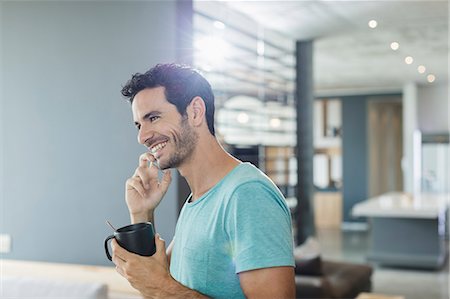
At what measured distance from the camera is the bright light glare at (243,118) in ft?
12.8

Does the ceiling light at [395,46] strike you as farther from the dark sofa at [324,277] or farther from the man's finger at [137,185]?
the man's finger at [137,185]

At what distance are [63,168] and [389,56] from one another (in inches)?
191

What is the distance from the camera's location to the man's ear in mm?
1072

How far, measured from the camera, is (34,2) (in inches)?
80.6

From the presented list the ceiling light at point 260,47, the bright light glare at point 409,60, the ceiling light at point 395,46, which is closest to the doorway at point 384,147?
the bright light glare at point 409,60

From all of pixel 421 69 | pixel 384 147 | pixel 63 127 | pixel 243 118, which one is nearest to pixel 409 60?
pixel 421 69

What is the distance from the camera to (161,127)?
1.06 metres

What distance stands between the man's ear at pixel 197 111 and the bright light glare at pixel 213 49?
1493 mm

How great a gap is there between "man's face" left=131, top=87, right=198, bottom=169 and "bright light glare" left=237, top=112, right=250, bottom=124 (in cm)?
281

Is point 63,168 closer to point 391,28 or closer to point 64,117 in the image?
point 64,117

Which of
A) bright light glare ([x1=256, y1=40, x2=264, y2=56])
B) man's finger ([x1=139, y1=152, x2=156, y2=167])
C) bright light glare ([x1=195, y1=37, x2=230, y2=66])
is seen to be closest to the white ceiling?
bright light glare ([x1=256, y1=40, x2=264, y2=56])

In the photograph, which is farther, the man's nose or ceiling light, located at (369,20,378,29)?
ceiling light, located at (369,20,378,29)

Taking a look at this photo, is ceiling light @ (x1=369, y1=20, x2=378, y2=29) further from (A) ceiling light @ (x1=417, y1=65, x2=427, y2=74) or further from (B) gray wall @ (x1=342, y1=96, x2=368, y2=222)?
(B) gray wall @ (x1=342, y1=96, x2=368, y2=222)

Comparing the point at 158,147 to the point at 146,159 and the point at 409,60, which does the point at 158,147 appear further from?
the point at 409,60
